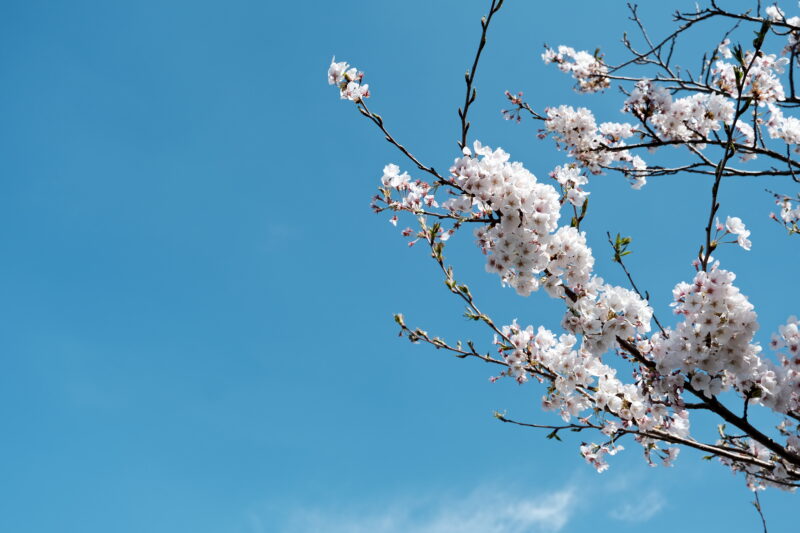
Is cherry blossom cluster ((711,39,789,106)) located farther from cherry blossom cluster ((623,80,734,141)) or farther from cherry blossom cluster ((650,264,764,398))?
cherry blossom cluster ((650,264,764,398))

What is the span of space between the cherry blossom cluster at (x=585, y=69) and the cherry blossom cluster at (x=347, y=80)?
523 cm

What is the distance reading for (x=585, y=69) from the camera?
8.07m

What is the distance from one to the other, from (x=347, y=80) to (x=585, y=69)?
5783mm

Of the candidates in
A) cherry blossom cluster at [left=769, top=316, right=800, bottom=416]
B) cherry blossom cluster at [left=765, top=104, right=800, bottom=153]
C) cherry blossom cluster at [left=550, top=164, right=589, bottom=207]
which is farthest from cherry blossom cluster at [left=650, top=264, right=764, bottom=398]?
cherry blossom cluster at [left=765, top=104, right=800, bottom=153]

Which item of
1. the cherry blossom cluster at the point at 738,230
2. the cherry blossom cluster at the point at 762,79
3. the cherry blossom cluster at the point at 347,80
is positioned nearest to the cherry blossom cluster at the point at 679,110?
the cherry blossom cluster at the point at 762,79

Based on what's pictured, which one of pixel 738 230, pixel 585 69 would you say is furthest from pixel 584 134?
pixel 738 230

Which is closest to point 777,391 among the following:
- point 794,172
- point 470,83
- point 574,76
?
point 470,83

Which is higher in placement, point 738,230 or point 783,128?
point 783,128

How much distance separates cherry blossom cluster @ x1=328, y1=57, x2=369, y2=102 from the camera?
3.49 metres

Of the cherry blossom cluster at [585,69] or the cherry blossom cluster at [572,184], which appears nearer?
the cherry blossom cluster at [572,184]

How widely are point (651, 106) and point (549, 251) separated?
4.46 m

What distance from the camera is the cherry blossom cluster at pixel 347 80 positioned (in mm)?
3494

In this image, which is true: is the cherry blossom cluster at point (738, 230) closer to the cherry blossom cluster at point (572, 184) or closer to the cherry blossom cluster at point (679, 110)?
the cherry blossom cluster at point (572, 184)

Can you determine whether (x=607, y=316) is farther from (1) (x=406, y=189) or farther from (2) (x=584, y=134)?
(2) (x=584, y=134)
